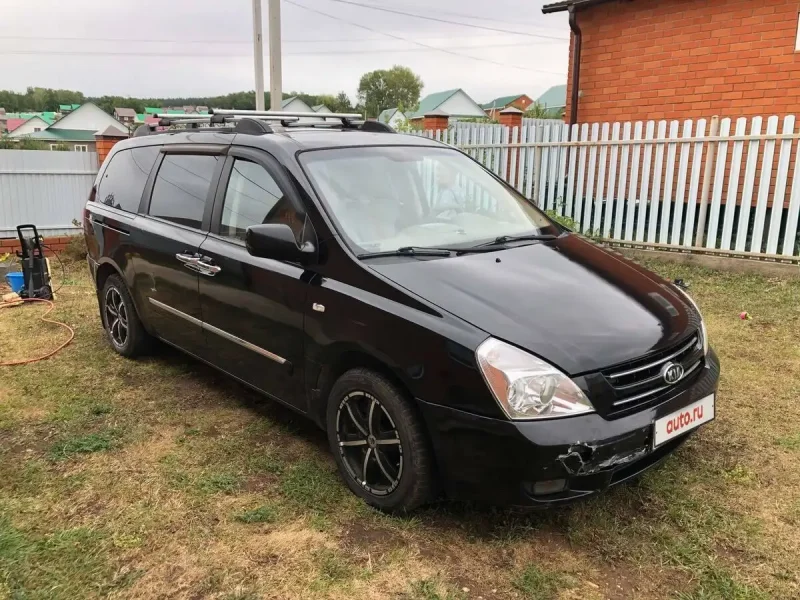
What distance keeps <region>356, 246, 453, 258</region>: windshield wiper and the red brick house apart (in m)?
8.41

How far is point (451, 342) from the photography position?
2520 millimetres

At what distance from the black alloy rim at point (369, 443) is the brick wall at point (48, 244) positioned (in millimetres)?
8145

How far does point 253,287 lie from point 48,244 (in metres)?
7.84

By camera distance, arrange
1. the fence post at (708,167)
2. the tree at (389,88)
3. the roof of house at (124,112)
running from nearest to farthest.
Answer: the fence post at (708,167) → the roof of house at (124,112) → the tree at (389,88)

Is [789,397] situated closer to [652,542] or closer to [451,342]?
[652,542]

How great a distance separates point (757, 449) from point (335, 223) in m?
2.54

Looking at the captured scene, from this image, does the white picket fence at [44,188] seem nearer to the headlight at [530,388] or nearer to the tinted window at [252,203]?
the tinted window at [252,203]

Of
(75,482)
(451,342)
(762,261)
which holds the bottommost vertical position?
(75,482)

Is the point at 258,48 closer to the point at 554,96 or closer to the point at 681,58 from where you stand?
the point at 681,58

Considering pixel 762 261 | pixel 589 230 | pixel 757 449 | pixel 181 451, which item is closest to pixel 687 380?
pixel 757 449

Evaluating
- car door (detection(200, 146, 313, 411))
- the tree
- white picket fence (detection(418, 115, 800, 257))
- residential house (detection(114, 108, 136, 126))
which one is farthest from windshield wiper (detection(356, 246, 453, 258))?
the tree

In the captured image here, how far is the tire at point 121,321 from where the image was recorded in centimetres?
495

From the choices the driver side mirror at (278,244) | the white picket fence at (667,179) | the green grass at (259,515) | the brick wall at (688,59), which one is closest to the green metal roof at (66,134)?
the brick wall at (688,59)

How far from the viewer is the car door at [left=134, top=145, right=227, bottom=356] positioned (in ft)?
13.0
